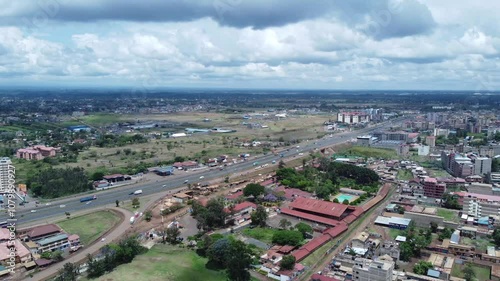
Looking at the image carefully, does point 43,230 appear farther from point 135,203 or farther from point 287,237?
point 287,237

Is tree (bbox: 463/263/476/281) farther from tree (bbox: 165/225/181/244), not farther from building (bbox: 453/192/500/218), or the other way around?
tree (bbox: 165/225/181/244)

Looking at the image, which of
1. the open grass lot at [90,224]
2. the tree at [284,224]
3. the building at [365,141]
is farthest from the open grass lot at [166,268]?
the building at [365,141]

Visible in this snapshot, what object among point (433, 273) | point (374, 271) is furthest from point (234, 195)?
point (433, 273)

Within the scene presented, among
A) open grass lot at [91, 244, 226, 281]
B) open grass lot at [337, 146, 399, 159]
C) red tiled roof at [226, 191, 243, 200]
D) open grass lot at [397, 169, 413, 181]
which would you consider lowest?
open grass lot at [91, 244, 226, 281]

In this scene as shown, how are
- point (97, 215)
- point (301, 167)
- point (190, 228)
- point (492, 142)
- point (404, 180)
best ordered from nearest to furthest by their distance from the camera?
point (190, 228) < point (97, 215) < point (404, 180) < point (301, 167) < point (492, 142)

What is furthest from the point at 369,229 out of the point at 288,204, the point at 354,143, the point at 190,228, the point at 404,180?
the point at 354,143

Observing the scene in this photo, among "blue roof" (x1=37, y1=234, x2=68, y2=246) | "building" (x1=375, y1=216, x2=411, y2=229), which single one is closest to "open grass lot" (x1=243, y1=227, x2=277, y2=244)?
"building" (x1=375, y1=216, x2=411, y2=229)

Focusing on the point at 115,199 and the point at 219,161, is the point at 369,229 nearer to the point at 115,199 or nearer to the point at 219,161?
the point at 115,199
